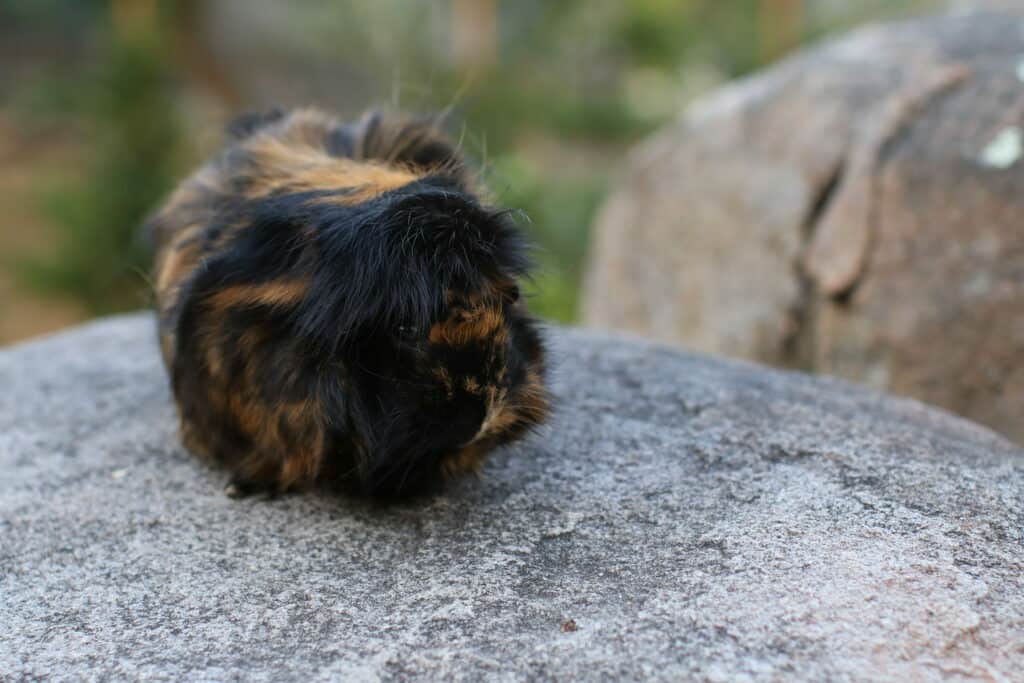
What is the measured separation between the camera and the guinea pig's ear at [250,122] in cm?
285

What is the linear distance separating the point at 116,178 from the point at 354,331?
634 cm

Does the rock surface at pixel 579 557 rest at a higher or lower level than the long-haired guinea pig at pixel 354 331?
lower

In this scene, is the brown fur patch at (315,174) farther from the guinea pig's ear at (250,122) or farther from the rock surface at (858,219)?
the rock surface at (858,219)

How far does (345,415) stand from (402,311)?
24 cm

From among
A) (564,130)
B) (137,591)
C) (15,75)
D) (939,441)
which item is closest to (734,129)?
(939,441)

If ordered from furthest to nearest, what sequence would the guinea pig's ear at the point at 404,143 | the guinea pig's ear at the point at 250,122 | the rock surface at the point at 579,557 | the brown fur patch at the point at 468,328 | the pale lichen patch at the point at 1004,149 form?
the pale lichen patch at the point at 1004,149 → the guinea pig's ear at the point at 250,122 → the guinea pig's ear at the point at 404,143 → the brown fur patch at the point at 468,328 → the rock surface at the point at 579,557

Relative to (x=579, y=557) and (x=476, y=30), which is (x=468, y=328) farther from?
(x=476, y=30)

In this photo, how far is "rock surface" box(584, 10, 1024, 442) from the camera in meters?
3.13

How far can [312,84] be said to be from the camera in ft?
40.2

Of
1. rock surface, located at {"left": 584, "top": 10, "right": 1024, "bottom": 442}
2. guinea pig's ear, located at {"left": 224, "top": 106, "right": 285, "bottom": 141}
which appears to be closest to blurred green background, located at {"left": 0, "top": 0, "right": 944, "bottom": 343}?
rock surface, located at {"left": 584, "top": 10, "right": 1024, "bottom": 442}

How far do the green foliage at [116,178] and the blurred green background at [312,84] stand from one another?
0.05 ft

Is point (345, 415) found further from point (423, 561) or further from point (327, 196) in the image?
point (327, 196)

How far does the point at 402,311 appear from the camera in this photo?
1753 mm

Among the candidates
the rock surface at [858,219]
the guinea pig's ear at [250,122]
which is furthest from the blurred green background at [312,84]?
the guinea pig's ear at [250,122]
